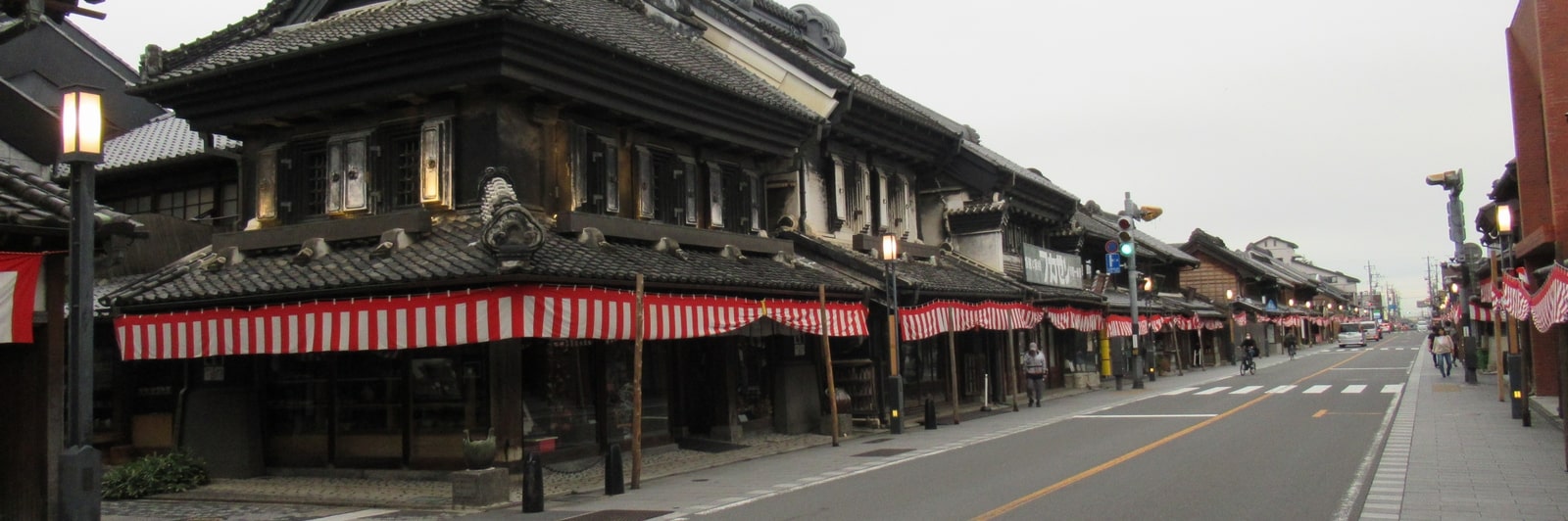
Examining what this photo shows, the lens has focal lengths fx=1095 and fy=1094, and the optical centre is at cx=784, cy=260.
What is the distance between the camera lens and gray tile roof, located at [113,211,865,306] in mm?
14531

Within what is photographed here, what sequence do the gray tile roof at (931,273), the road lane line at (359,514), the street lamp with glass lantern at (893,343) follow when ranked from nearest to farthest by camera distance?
the road lane line at (359,514)
the street lamp with glass lantern at (893,343)
the gray tile roof at (931,273)

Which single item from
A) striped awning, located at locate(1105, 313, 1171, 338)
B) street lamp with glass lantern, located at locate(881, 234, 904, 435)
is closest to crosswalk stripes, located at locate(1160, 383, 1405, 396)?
striped awning, located at locate(1105, 313, 1171, 338)

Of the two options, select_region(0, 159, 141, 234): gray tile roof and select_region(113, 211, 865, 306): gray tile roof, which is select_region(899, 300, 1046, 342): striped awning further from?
select_region(0, 159, 141, 234): gray tile roof

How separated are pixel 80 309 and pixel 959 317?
64.7 feet

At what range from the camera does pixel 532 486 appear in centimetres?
1327

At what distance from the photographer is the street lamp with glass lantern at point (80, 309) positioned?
8672 mm

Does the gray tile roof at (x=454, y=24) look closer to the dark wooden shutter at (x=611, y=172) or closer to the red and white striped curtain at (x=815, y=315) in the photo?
the dark wooden shutter at (x=611, y=172)

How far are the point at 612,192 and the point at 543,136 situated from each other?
1.92m

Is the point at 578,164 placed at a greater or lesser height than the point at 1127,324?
greater

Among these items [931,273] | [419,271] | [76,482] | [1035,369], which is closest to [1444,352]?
[1035,369]

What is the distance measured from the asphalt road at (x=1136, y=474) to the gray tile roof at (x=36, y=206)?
6.73 meters

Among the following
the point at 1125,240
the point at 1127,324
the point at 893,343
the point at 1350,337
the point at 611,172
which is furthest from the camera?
the point at 1350,337

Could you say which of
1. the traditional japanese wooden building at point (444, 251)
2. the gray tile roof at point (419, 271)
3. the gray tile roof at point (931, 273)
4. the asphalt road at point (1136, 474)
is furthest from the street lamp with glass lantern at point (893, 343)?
the gray tile roof at point (419, 271)

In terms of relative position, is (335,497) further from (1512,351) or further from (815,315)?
(1512,351)
